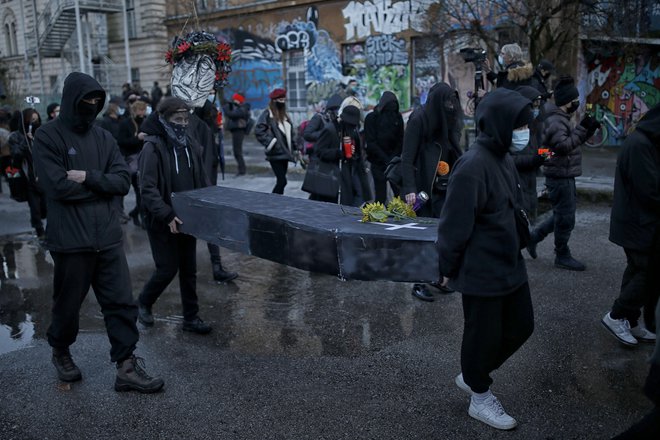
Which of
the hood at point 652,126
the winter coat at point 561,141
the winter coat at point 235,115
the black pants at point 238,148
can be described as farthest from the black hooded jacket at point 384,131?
the winter coat at point 235,115

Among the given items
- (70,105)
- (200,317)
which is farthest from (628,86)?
(70,105)

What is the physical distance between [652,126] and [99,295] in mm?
4004

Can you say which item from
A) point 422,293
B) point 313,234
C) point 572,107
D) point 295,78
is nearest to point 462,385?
point 313,234

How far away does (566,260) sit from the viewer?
22.5 feet

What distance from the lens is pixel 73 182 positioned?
411 centimetres

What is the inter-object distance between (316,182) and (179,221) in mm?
2795

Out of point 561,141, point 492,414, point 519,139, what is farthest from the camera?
point 561,141

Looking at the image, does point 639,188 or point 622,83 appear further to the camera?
point 622,83

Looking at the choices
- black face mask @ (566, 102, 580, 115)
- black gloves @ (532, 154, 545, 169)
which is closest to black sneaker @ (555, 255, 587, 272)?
black gloves @ (532, 154, 545, 169)

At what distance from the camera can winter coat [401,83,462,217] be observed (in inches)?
220

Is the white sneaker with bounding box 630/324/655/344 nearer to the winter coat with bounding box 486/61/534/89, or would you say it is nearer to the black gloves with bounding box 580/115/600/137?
the black gloves with bounding box 580/115/600/137

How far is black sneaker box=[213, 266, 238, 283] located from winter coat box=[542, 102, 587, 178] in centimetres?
354

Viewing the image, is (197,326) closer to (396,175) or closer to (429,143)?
(396,175)

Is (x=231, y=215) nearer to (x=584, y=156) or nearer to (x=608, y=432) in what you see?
(x=608, y=432)
